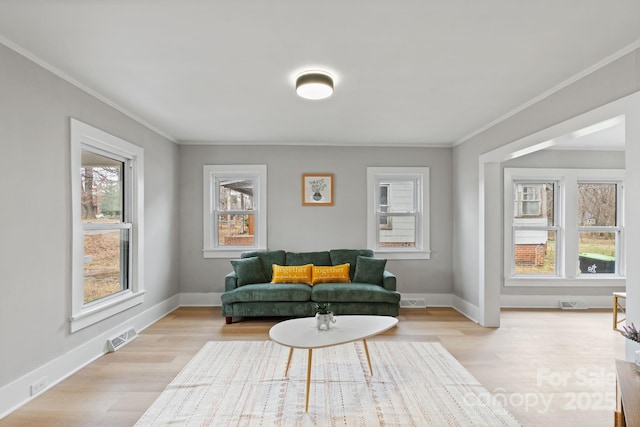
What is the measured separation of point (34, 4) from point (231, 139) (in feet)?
10.8

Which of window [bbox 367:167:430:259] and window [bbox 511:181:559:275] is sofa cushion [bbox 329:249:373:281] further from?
window [bbox 511:181:559:275]

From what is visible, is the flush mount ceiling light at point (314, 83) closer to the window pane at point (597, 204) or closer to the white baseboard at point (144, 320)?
the white baseboard at point (144, 320)

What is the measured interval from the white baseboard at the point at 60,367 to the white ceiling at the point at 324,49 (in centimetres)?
232

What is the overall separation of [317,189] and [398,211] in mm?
1324

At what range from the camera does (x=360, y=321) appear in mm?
3090

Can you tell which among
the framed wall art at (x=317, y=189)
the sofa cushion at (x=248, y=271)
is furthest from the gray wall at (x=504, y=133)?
the sofa cushion at (x=248, y=271)

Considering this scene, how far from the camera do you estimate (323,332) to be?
2.83 meters

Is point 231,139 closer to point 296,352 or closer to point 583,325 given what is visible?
point 296,352

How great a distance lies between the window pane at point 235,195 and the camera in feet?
18.2

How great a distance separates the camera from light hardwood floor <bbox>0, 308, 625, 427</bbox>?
96.7 inches

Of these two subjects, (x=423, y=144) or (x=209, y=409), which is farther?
A: (x=423, y=144)

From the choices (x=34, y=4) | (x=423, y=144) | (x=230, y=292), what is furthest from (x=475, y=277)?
(x=34, y=4)

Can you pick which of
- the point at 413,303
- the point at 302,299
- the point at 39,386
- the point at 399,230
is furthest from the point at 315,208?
the point at 39,386

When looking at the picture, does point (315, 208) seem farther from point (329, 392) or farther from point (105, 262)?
point (329, 392)
